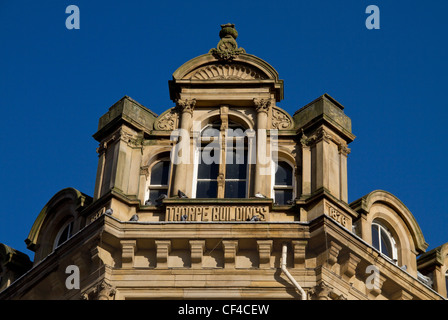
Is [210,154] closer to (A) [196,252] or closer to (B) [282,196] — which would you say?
(B) [282,196]

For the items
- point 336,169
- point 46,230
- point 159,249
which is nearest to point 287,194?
point 336,169

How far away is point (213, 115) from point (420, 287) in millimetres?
7610

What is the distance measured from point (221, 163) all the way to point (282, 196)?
194 centimetres

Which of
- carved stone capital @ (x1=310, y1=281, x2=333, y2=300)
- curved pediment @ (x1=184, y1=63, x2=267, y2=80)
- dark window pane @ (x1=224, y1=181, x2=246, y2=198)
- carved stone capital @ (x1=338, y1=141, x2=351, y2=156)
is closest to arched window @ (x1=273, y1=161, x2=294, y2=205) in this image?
dark window pane @ (x1=224, y1=181, x2=246, y2=198)

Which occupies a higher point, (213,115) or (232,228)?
(213,115)

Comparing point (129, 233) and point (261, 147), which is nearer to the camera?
point (129, 233)

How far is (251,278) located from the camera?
36.6 m

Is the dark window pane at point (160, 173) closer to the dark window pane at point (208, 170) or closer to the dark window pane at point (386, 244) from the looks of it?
the dark window pane at point (208, 170)

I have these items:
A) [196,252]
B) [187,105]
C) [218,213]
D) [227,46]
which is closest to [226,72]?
[227,46]

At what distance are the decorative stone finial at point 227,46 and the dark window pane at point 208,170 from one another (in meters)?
3.45

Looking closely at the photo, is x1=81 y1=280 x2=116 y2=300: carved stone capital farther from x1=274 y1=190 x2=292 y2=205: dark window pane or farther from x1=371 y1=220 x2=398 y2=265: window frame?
x1=371 y1=220 x2=398 y2=265: window frame

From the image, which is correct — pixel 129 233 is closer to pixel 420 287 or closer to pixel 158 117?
pixel 158 117

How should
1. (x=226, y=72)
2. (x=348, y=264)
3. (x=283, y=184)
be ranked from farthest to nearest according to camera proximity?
(x=226, y=72), (x=283, y=184), (x=348, y=264)

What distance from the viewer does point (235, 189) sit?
39.2 metres
